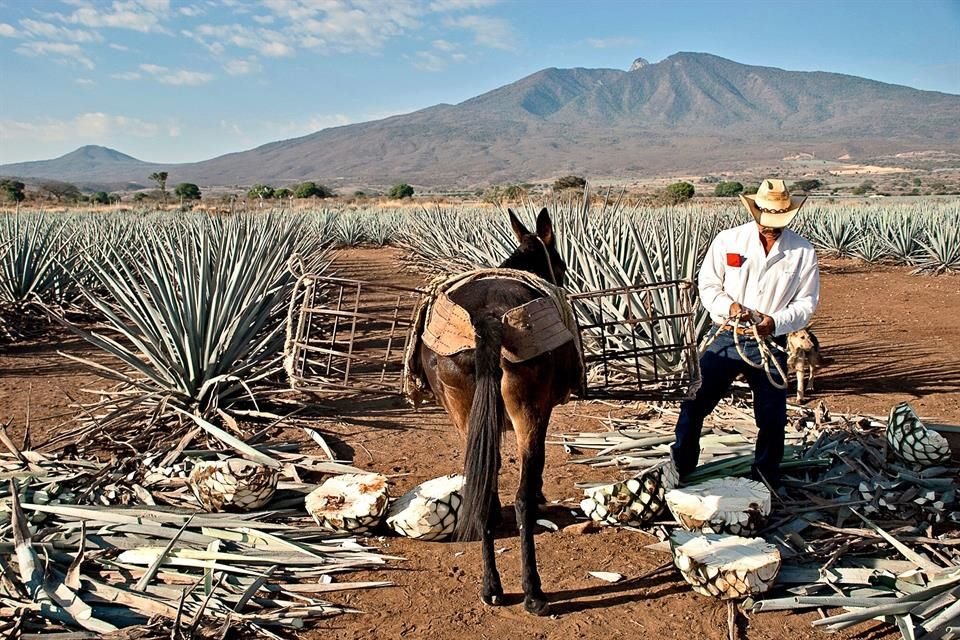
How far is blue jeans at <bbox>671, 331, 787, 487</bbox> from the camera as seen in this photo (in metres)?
3.70

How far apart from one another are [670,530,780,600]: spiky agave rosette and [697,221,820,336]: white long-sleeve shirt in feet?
3.50

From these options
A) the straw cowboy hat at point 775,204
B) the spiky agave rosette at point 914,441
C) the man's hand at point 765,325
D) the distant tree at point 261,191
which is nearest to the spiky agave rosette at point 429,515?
the man's hand at point 765,325

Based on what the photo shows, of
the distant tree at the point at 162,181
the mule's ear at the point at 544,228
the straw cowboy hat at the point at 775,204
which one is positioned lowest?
the mule's ear at the point at 544,228

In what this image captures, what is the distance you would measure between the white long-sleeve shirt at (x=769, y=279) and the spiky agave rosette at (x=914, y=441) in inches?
40.2

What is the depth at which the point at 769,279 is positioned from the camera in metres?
3.57

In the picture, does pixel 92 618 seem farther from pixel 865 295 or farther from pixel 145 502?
pixel 865 295

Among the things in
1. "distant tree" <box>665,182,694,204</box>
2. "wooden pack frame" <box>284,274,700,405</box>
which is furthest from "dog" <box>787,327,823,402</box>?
"distant tree" <box>665,182,694,204</box>

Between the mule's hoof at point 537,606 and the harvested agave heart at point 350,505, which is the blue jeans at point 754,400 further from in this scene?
the harvested agave heart at point 350,505

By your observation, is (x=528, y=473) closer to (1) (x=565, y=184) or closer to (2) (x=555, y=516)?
(2) (x=555, y=516)

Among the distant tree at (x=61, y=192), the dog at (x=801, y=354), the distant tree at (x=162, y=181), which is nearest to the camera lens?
the dog at (x=801, y=354)

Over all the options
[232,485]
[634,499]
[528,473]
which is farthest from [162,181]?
[528,473]

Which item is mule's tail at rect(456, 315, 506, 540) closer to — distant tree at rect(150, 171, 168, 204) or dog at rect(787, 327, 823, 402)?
dog at rect(787, 327, 823, 402)

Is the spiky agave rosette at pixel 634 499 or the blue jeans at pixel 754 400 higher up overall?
the blue jeans at pixel 754 400

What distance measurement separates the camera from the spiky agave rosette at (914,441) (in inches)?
153
